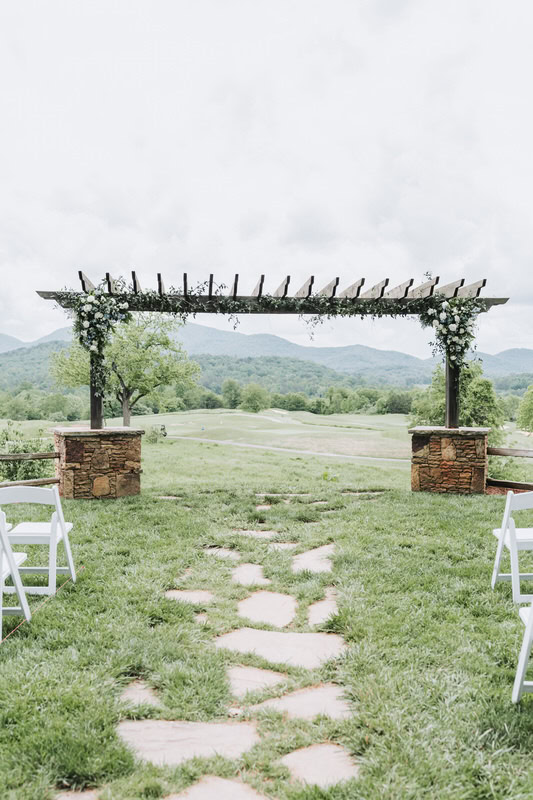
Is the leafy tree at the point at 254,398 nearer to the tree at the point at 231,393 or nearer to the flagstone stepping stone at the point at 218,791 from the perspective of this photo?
the tree at the point at 231,393

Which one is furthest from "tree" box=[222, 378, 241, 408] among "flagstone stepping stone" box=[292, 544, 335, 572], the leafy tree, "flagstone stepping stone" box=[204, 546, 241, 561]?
"flagstone stepping stone" box=[292, 544, 335, 572]

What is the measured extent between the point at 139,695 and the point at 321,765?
34.8 inches

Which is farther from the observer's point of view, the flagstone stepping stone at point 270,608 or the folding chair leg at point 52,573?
the folding chair leg at point 52,573

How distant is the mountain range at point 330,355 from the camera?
22.9m

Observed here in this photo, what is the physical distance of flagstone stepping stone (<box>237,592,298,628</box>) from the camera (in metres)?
3.18

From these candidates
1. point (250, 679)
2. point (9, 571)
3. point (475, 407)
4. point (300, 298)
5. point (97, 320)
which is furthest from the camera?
point (475, 407)

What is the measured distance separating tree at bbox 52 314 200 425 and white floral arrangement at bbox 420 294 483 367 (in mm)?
14800

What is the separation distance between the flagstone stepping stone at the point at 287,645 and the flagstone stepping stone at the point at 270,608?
174 millimetres

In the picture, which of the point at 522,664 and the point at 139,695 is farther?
the point at 139,695

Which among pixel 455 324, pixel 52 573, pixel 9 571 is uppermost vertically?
pixel 455 324

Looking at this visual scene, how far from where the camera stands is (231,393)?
84.1ft

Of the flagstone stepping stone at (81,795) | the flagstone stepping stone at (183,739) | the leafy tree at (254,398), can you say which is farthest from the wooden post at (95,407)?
the leafy tree at (254,398)

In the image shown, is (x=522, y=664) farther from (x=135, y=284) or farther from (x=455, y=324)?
(x=135, y=284)

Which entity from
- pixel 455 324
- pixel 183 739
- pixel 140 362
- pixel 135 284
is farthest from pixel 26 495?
pixel 140 362
